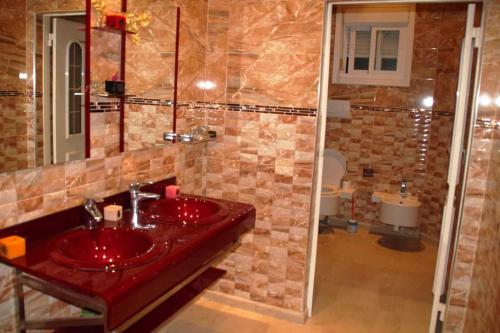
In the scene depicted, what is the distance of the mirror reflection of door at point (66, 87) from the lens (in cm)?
188

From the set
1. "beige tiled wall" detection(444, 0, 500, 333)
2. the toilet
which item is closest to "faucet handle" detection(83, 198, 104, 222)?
"beige tiled wall" detection(444, 0, 500, 333)

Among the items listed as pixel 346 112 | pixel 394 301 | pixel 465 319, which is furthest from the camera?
pixel 346 112

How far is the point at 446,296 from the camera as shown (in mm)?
2809

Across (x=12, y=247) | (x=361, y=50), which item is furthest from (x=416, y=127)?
(x=12, y=247)

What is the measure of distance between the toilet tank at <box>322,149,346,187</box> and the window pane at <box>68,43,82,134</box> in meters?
3.67

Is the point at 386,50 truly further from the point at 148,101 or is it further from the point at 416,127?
the point at 148,101

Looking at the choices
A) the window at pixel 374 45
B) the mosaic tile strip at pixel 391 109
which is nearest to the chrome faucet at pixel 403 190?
the mosaic tile strip at pixel 391 109

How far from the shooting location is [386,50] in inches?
208

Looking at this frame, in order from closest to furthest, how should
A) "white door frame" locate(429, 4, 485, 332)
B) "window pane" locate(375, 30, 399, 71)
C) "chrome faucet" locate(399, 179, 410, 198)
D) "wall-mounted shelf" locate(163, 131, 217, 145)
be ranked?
1. "white door frame" locate(429, 4, 485, 332)
2. "wall-mounted shelf" locate(163, 131, 217, 145)
3. "chrome faucet" locate(399, 179, 410, 198)
4. "window pane" locate(375, 30, 399, 71)

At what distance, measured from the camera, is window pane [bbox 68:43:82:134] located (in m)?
1.97

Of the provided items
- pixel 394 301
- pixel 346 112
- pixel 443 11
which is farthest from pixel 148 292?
pixel 443 11

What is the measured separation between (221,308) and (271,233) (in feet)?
2.27

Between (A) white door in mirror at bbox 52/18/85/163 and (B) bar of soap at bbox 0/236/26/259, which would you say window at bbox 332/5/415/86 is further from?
(B) bar of soap at bbox 0/236/26/259

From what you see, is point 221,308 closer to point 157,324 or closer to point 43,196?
point 157,324
